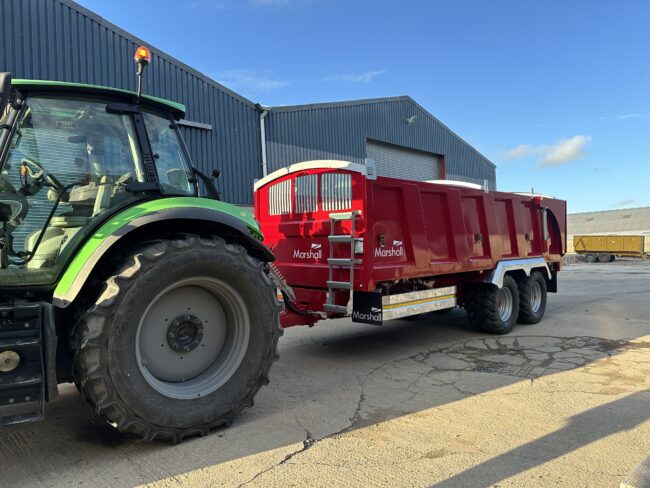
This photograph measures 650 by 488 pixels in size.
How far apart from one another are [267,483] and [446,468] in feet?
3.84

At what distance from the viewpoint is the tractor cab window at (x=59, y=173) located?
3.29 metres

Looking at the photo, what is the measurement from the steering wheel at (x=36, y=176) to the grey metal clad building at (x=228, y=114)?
8.84 metres

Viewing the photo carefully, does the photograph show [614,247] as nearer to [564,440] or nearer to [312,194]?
[312,194]

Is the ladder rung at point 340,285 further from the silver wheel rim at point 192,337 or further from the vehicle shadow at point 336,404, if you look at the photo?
the silver wheel rim at point 192,337

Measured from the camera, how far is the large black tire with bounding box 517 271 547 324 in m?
→ 8.41

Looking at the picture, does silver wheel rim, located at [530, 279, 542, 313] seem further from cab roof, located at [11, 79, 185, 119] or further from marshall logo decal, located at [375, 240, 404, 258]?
cab roof, located at [11, 79, 185, 119]

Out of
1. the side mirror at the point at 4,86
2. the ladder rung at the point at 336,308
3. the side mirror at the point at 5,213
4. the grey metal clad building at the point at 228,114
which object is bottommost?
the ladder rung at the point at 336,308

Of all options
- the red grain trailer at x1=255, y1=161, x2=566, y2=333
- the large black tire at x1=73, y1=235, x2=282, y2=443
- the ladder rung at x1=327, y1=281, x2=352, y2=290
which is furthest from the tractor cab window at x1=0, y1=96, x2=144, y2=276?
the ladder rung at x1=327, y1=281, x2=352, y2=290

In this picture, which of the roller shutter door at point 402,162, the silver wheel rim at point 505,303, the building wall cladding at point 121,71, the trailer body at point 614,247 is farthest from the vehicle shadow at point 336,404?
the trailer body at point 614,247

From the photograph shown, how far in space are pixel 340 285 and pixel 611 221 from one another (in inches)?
2868

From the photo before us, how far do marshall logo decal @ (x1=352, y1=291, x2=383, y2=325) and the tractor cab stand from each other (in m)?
2.75

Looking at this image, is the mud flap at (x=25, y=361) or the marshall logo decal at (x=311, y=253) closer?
the mud flap at (x=25, y=361)

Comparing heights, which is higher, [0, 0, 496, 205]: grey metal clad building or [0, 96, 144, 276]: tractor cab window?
[0, 0, 496, 205]: grey metal clad building

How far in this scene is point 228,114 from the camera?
1490 centimetres
